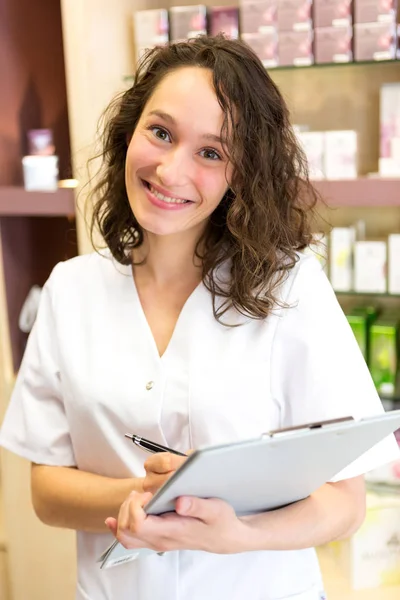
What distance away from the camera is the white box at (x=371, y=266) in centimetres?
214

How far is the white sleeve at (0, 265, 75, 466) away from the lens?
1.34 meters

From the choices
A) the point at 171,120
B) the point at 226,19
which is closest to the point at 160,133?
the point at 171,120

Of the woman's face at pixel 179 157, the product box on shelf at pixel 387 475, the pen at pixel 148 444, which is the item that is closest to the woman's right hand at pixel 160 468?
the pen at pixel 148 444

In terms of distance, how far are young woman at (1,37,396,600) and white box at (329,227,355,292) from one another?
2.84ft

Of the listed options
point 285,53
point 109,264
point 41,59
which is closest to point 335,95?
point 285,53

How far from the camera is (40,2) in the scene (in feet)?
7.96

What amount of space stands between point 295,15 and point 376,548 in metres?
1.58

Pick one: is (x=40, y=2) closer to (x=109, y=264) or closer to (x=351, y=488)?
(x=109, y=264)

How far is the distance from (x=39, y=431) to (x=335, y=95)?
1518 millimetres

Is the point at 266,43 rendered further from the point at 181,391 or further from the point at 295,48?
the point at 181,391

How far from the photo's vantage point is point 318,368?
3.84 ft

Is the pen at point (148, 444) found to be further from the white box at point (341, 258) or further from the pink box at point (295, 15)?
the pink box at point (295, 15)

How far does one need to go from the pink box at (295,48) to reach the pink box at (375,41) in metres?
0.13

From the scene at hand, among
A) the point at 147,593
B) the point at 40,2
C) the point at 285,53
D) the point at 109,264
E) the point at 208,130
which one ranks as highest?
the point at 40,2
